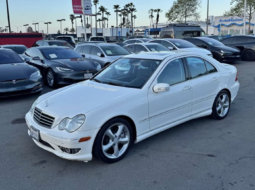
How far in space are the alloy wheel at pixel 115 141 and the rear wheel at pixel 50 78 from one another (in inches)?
213

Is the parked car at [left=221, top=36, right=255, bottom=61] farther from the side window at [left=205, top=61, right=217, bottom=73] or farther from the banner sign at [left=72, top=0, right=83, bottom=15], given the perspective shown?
the banner sign at [left=72, top=0, right=83, bottom=15]

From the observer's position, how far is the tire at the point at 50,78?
8.51 metres

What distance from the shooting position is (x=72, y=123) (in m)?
3.26

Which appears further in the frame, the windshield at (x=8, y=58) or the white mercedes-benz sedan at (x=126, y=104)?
the windshield at (x=8, y=58)

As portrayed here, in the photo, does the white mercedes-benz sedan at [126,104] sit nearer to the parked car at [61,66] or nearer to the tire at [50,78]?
the parked car at [61,66]

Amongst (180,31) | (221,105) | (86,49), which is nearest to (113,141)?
(221,105)

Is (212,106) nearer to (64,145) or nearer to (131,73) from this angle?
(131,73)

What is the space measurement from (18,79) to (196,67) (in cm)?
459

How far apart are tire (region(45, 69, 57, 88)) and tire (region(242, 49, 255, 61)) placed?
12068 mm

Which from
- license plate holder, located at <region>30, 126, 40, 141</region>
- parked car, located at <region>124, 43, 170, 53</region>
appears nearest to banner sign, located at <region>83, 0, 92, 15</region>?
parked car, located at <region>124, 43, 170, 53</region>

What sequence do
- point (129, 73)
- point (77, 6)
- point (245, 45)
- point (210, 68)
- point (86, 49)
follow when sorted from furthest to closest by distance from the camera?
point (77, 6) < point (245, 45) < point (86, 49) < point (210, 68) < point (129, 73)

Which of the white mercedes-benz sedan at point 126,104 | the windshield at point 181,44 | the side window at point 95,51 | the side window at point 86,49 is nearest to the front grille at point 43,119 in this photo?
the white mercedes-benz sedan at point 126,104

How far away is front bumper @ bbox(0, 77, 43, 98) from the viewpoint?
6.57 meters

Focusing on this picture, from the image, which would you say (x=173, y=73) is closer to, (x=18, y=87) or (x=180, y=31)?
(x=18, y=87)
